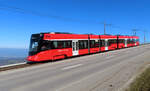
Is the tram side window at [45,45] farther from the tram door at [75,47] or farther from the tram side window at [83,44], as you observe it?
the tram side window at [83,44]

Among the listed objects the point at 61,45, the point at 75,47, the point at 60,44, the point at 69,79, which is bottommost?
the point at 69,79

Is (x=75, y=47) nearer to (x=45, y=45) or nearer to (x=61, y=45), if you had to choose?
(x=61, y=45)

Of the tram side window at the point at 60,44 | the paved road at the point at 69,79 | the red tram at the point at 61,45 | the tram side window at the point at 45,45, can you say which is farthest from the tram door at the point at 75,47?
the paved road at the point at 69,79

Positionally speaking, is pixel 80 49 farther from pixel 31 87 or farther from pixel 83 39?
pixel 31 87

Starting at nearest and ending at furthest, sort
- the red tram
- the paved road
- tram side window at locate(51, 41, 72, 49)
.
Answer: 1. the paved road
2. the red tram
3. tram side window at locate(51, 41, 72, 49)

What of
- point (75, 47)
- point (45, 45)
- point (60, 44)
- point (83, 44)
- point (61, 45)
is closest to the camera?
point (45, 45)

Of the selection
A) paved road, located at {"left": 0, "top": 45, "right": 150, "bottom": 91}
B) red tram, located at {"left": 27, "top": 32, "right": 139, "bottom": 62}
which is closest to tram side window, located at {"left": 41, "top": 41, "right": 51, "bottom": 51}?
red tram, located at {"left": 27, "top": 32, "right": 139, "bottom": 62}

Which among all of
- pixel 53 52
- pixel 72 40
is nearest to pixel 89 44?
pixel 72 40

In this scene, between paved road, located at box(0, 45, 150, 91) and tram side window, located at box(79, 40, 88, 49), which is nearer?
→ paved road, located at box(0, 45, 150, 91)

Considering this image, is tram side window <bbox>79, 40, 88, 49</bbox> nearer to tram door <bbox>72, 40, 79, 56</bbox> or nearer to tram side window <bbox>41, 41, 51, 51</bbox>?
tram door <bbox>72, 40, 79, 56</bbox>

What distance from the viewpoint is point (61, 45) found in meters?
16.9

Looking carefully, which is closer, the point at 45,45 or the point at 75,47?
the point at 45,45

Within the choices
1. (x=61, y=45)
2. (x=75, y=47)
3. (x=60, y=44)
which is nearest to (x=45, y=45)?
(x=60, y=44)

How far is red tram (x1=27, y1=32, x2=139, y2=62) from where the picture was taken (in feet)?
47.9
